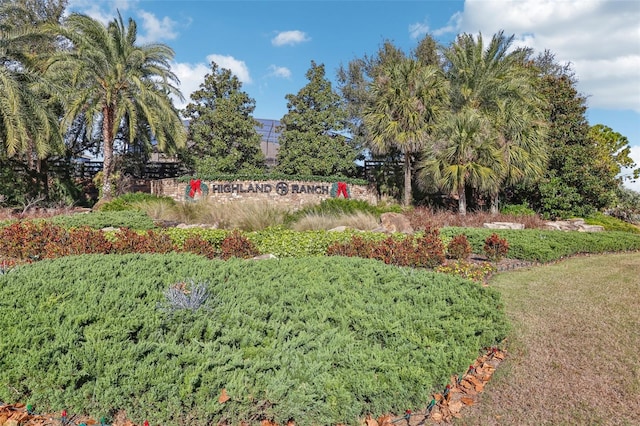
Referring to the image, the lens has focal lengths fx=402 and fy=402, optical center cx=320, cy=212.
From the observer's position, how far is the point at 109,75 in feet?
48.1

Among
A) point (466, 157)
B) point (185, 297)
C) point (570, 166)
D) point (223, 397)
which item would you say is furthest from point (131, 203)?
point (570, 166)

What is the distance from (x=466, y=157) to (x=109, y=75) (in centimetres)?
1331

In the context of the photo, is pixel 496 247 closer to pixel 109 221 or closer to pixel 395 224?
pixel 395 224

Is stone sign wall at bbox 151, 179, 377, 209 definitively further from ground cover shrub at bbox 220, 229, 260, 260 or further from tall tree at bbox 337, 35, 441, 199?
ground cover shrub at bbox 220, 229, 260, 260

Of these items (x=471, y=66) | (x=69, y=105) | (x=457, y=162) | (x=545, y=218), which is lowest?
(x=545, y=218)

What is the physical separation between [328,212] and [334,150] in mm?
8195

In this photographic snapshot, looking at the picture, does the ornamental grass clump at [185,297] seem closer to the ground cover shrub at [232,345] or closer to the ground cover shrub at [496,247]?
the ground cover shrub at [232,345]

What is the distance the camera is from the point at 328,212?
11992mm

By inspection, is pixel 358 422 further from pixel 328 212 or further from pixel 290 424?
pixel 328 212

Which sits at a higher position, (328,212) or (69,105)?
(69,105)

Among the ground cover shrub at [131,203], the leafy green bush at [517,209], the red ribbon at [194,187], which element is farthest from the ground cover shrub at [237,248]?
the leafy green bush at [517,209]

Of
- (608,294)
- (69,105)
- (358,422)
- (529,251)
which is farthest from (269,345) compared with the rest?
(69,105)

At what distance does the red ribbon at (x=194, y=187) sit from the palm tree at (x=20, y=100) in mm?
4973

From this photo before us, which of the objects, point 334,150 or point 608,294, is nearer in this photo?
point 608,294
